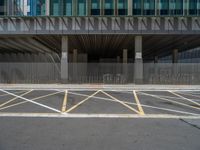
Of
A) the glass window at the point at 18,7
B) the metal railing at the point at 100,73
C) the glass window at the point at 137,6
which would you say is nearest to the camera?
the metal railing at the point at 100,73

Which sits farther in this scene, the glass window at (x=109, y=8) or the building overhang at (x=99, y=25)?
the glass window at (x=109, y=8)

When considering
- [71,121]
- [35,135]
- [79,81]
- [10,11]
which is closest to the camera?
[35,135]

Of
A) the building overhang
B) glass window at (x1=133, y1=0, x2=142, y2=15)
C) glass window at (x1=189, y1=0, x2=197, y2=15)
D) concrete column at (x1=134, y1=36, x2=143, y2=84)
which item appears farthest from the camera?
glass window at (x1=189, y1=0, x2=197, y2=15)

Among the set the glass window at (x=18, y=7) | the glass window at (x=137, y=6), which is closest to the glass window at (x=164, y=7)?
the glass window at (x=137, y=6)

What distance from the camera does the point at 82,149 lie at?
607cm

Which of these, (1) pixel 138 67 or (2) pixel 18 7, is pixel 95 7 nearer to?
(1) pixel 138 67

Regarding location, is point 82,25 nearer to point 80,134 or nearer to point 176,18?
point 176,18

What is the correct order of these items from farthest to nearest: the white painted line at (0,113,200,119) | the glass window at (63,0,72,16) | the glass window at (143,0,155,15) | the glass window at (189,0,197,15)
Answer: the glass window at (189,0,197,15)
the glass window at (143,0,155,15)
the glass window at (63,0,72,16)
the white painted line at (0,113,200,119)

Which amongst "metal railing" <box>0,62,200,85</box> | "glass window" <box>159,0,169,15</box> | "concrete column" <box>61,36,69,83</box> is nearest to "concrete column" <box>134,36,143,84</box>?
"metal railing" <box>0,62,200,85</box>

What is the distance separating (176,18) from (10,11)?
46.3m

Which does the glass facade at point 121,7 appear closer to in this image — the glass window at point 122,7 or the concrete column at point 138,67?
the glass window at point 122,7

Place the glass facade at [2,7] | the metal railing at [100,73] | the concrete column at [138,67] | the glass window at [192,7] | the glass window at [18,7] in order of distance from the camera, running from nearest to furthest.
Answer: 1. the concrete column at [138,67]
2. the metal railing at [100,73]
3. the glass window at [192,7]
4. the glass facade at [2,7]
5. the glass window at [18,7]

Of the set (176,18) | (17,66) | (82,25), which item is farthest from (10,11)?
(176,18)

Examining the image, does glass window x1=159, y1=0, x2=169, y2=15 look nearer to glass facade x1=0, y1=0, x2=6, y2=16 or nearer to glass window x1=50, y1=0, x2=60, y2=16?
glass window x1=50, y1=0, x2=60, y2=16
